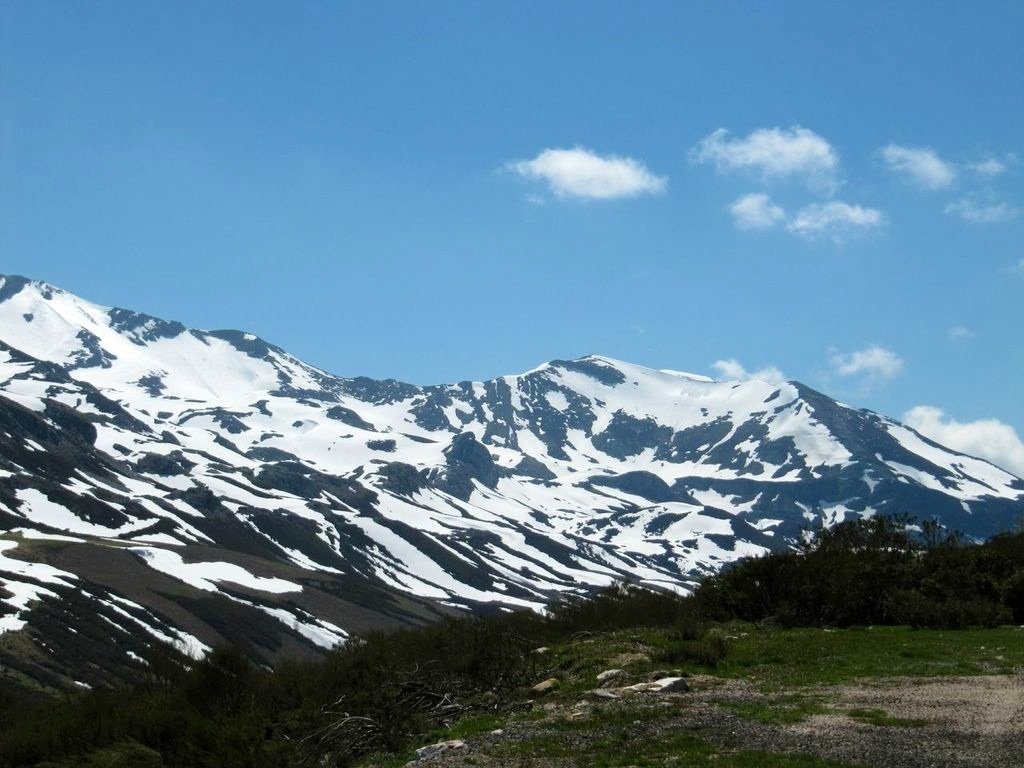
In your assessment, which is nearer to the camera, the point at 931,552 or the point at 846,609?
the point at 846,609

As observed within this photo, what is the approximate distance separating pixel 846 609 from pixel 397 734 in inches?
583

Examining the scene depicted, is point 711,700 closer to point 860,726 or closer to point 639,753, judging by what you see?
point 860,726

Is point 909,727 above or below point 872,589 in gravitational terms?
below

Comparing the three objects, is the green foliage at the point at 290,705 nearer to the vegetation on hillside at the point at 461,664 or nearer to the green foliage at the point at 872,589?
the vegetation on hillside at the point at 461,664

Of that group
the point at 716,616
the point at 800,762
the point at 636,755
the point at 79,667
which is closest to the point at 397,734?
the point at 636,755

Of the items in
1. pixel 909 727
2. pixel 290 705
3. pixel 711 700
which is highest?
pixel 711 700

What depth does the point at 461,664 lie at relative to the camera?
21156 mm

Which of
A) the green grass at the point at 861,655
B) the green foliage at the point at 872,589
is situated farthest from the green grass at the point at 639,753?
the green foliage at the point at 872,589

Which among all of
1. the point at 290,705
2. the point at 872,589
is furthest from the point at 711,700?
the point at 872,589

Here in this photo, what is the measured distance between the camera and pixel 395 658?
2234 centimetres

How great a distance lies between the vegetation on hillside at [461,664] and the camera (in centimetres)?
1731

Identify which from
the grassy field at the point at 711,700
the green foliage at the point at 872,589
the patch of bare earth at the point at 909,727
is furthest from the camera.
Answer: the green foliage at the point at 872,589

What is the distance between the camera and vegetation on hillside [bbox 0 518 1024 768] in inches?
682

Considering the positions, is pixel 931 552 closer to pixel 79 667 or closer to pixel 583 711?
pixel 583 711
